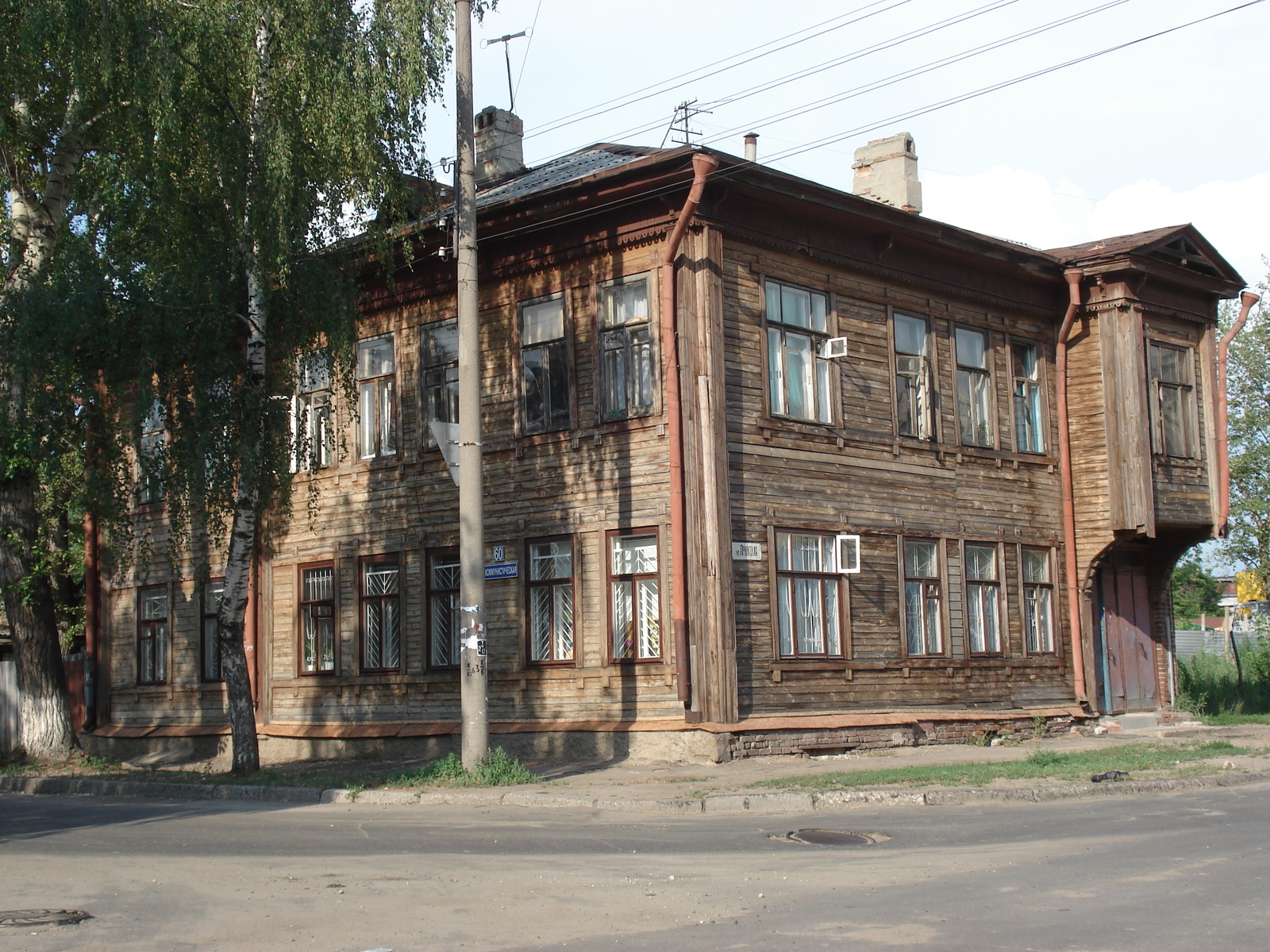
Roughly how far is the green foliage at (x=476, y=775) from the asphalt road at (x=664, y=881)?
74.5 inches

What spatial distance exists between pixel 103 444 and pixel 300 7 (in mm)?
6293

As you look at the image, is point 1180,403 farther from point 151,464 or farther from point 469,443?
point 151,464

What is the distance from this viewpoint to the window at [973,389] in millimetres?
22250

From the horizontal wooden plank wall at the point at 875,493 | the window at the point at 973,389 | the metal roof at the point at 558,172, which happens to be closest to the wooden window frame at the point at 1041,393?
the horizontal wooden plank wall at the point at 875,493

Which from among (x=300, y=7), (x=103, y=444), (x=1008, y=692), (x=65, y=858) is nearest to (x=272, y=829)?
(x=65, y=858)

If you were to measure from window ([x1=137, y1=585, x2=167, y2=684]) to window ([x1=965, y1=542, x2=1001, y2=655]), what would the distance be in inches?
609

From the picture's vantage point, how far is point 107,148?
19.2 metres

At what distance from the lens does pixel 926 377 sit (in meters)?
21.6

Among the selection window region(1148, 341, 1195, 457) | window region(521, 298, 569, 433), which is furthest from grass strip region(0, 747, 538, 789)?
window region(1148, 341, 1195, 457)

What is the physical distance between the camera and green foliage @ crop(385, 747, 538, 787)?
15.2m

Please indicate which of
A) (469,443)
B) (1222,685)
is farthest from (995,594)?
(469,443)

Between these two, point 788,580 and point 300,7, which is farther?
point 788,580

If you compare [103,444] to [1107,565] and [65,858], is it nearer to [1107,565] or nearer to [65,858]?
[65,858]

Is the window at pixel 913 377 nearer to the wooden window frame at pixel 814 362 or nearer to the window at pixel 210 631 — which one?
the wooden window frame at pixel 814 362
